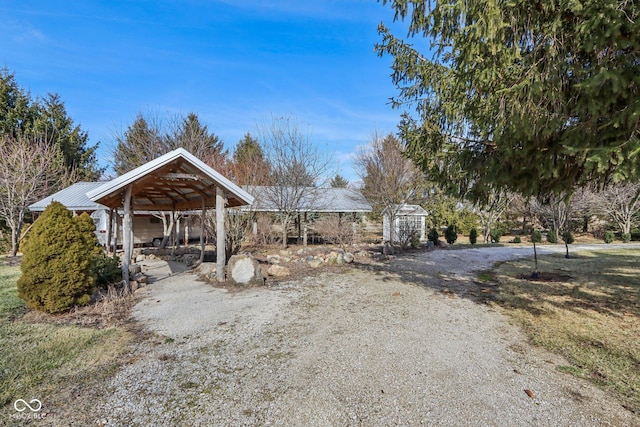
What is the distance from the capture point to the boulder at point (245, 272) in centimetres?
800

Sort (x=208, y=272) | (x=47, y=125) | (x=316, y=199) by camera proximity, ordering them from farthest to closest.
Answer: (x=47, y=125) → (x=316, y=199) → (x=208, y=272)

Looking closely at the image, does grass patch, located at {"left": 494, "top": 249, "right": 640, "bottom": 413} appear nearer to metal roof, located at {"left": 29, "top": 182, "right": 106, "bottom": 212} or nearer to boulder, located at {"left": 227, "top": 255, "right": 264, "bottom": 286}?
boulder, located at {"left": 227, "top": 255, "right": 264, "bottom": 286}

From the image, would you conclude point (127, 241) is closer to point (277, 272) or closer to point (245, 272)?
point (245, 272)

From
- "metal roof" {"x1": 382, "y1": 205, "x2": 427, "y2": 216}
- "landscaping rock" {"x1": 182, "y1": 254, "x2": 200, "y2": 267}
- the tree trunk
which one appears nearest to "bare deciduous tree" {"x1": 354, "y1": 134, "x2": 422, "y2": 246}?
"metal roof" {"x1": 382, "y1": 205, "x2": 427, "y2": 216}

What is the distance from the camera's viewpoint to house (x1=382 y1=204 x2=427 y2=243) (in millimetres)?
15625

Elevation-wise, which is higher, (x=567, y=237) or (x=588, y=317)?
(x=567, y=237)

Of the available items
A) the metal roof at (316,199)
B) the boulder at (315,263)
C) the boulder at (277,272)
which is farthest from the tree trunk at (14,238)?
the boulder at (315,263)

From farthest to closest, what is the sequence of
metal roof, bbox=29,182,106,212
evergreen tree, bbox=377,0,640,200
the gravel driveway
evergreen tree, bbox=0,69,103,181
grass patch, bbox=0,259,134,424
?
evergreen tree, bbox=0,69,103,181, metal roof, bbox=29,182,106,212, evergreen tree, bbox=377,0,640,200, grass patch, bbox=0,259,134,424, the gravel driveway

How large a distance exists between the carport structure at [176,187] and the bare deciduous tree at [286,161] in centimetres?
549

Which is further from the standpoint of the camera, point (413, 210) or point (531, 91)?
point (413, 210)

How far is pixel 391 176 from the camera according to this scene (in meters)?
15.6

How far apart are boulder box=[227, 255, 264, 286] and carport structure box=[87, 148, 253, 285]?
41 centimetres

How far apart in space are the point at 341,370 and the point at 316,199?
14.9 meters

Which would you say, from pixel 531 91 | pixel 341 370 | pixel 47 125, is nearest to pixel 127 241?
pixel 341 370
